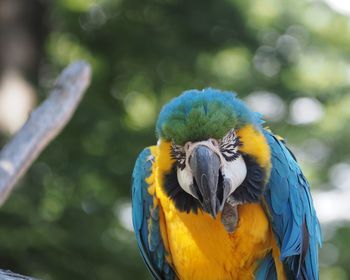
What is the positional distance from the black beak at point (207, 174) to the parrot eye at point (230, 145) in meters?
0.09

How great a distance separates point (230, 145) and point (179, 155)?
26 centimetres

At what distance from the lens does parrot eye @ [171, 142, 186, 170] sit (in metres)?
3.69

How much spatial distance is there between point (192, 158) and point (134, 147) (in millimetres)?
5737

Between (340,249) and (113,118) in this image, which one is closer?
(113,118)

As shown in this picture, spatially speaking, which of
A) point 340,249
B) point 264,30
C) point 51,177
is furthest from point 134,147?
point 340,249

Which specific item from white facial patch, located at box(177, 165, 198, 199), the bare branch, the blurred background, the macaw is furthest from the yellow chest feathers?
the blurred background

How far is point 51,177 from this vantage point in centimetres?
898

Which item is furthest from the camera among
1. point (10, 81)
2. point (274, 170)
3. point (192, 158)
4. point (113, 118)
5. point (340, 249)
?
point (340, 249)

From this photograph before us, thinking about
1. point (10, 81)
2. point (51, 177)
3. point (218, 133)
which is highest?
point (10, 81)

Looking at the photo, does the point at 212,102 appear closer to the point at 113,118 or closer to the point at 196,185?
the point at 196,185

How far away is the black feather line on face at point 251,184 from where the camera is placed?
12.4 ft

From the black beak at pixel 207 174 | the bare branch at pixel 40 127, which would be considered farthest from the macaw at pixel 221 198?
the bare branch at pixel 40 127

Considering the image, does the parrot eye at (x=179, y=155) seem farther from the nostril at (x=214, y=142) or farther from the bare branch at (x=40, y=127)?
the bare branch at (x=40, y=127)

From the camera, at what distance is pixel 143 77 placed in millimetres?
10344
